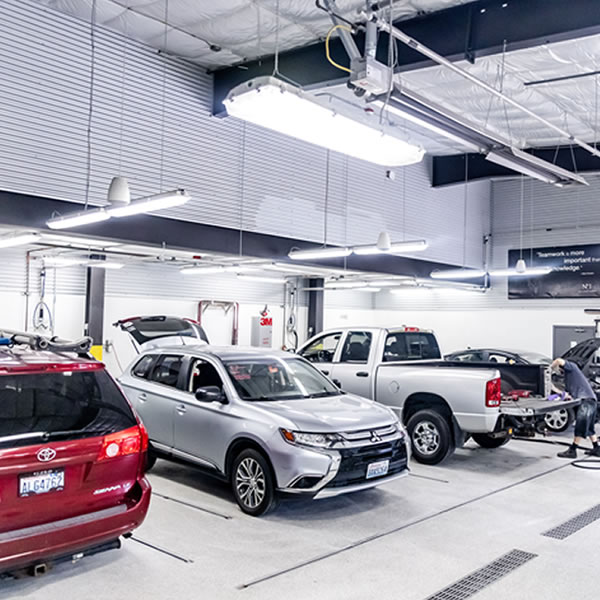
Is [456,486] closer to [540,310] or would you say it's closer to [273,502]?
[273,502]

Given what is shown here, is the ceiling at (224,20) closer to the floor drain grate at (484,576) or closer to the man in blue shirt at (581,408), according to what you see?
the man in blue shirt at (581,408)

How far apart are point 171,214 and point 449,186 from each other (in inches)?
347

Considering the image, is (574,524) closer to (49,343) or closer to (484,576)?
(484,576)

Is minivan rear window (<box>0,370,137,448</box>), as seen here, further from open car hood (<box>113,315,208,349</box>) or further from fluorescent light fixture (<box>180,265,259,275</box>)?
fluorescent light fixture (<box>180,265,259,275</box>)

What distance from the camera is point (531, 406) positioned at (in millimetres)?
7773

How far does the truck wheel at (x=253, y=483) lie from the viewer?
559 cm

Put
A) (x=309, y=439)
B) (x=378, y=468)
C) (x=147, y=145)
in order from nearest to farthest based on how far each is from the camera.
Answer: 1. (x=309, y=439)
2. (x=378, y=468)
3. (x=147, y=145)

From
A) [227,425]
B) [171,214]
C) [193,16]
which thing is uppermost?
[193,16]

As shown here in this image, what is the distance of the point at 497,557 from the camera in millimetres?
4887

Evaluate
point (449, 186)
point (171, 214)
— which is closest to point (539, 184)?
point (449, 186)

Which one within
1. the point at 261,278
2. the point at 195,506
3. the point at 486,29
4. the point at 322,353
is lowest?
the point at 195,506

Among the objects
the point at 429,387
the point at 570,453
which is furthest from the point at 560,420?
the point at 429,387

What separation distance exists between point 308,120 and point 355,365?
16.8ft

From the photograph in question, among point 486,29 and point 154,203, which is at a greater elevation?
point 486,29
